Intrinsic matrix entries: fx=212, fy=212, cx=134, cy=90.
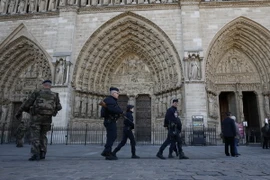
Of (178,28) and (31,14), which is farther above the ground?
(31,14)

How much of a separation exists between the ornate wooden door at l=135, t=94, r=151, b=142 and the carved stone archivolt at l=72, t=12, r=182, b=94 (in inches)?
36.3

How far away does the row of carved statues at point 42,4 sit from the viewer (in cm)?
1391

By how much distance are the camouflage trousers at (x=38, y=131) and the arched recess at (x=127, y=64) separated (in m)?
8.28

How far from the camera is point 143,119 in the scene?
14.1 m

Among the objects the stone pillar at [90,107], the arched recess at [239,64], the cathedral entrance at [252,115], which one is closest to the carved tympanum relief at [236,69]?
the arched recess at [239,64]

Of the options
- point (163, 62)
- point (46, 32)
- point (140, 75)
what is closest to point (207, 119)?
point (163, 62)

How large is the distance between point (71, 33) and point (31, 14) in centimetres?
355

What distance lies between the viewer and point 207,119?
39.0ft

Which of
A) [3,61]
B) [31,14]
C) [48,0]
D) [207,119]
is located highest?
[48,0]

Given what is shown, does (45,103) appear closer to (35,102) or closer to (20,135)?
(35,102)

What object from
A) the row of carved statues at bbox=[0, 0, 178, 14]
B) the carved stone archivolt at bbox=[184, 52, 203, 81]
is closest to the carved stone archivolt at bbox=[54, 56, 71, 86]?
the row of carved statues at bbox=[0, 0, 178, 14]

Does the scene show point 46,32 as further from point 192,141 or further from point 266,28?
point 266,28

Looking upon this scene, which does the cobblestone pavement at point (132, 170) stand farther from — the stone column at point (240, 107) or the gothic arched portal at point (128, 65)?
the stone column at point (240, 107)

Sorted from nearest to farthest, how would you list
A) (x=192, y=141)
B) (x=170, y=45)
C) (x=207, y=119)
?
(x=192, y=141), (x=207, y=119), (x=170, y=45)
